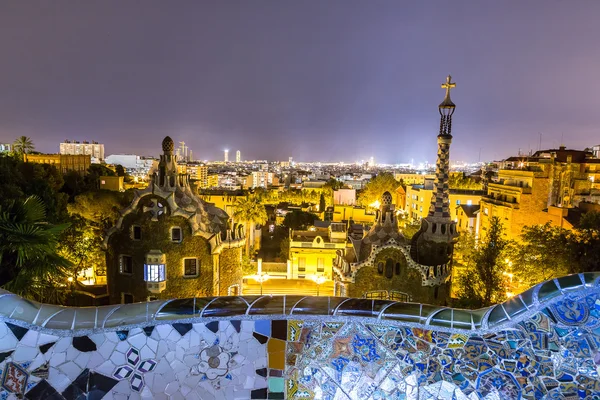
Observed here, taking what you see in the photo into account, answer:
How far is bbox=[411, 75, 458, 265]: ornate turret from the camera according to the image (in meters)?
18.8

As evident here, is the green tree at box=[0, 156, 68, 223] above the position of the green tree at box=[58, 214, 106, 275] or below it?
above

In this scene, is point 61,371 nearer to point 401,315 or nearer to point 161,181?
point 401,315

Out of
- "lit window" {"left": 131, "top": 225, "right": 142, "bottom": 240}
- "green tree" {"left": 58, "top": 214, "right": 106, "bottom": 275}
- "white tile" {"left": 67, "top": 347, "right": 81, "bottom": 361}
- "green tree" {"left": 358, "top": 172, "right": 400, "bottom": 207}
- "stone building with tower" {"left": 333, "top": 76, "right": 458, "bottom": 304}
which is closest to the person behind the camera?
"white tile" {"left": 67, "top": 347, "right": 81, "bottom": 361}

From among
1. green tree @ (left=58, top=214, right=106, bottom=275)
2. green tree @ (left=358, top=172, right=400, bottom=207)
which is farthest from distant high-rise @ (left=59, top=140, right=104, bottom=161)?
green tree @ (left=58, top=214, right=106, bottom=275)

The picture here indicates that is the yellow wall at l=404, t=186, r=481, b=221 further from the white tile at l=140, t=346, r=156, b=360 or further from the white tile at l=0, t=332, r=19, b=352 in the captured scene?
the white tile at l=0, t=332, r=19, b=352

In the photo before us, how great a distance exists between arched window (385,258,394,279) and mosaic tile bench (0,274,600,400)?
516 inches

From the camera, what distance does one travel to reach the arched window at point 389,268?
56.9 feet

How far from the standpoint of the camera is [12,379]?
3961mm

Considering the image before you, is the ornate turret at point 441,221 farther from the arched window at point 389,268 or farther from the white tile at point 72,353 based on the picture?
the white tile at point 72,353

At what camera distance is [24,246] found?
690cm

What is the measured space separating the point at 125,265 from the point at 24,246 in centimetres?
1251

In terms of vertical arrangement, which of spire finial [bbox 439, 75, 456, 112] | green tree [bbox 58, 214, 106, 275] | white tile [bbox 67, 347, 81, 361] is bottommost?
green tree [bbox 58, 214, 106, 275]

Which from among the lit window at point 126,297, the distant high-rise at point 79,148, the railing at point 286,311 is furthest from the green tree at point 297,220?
the distant high-rise at point 79,148

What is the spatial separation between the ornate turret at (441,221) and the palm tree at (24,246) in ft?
50.1
